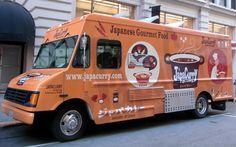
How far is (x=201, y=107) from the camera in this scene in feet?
39.1

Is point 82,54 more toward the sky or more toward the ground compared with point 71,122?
more toward the sky

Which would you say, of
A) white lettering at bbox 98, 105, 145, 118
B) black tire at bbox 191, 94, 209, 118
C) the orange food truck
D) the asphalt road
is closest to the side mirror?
the orange food truck

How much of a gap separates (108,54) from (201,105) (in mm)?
4761

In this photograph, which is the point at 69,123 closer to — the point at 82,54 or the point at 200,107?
the point at 82,54

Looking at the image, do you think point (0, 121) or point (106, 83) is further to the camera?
point (0, 121)

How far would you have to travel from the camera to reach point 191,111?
1164 centimetres

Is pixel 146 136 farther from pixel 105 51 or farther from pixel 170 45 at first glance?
pixel 170 45

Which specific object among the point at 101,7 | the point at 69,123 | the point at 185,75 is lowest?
the point at 69,123

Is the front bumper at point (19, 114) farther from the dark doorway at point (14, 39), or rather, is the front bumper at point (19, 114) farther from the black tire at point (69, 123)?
the dark doorway at point (14, 39)

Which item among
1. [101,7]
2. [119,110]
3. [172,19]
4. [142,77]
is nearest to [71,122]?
[119,110]

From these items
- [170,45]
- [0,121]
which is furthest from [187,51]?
[0,121]

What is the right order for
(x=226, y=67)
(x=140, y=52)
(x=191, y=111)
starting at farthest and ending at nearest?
(x=226, y=67) → (x=191, y=111) → (x=140, y=52)

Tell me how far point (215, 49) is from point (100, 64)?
5.57m

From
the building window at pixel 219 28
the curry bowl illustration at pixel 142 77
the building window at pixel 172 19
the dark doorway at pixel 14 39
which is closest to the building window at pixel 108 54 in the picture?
the curry bowl illustration at pixel 142 77
